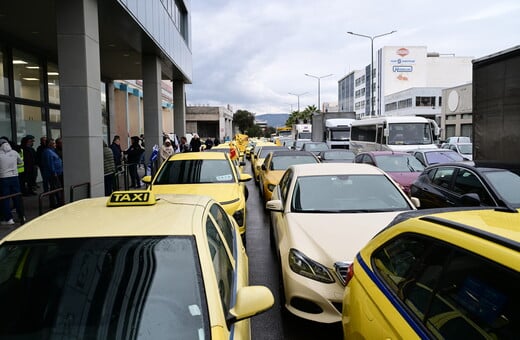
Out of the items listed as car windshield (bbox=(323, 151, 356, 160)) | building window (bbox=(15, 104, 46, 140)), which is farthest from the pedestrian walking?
car windshield (bbox=(323, 151, 356, 160))

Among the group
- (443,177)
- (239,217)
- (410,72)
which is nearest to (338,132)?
(443,177)

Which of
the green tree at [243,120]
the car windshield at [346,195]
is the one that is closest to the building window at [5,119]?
the car windshield at [346,195]

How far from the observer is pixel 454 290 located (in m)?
2.17

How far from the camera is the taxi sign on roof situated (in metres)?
3.34

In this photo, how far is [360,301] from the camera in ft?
9.62

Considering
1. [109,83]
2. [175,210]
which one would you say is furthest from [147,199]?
[109,83]

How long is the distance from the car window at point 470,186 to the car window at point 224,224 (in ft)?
14.6

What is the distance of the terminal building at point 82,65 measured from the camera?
9.30 metres

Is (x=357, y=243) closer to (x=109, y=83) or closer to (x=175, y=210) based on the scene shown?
(x=175, y=210)

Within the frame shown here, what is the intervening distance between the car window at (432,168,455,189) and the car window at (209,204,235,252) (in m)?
5.37

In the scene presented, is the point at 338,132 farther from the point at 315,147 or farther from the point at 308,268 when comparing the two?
the point at 308,268

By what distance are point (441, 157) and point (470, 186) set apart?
715 centimetres

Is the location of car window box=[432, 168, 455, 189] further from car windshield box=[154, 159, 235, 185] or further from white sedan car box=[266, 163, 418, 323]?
car windshield box=[154, 159, 235, 185]

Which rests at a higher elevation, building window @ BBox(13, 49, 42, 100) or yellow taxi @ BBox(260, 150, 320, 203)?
building window @ BBox(13, 49, 42, 100)
